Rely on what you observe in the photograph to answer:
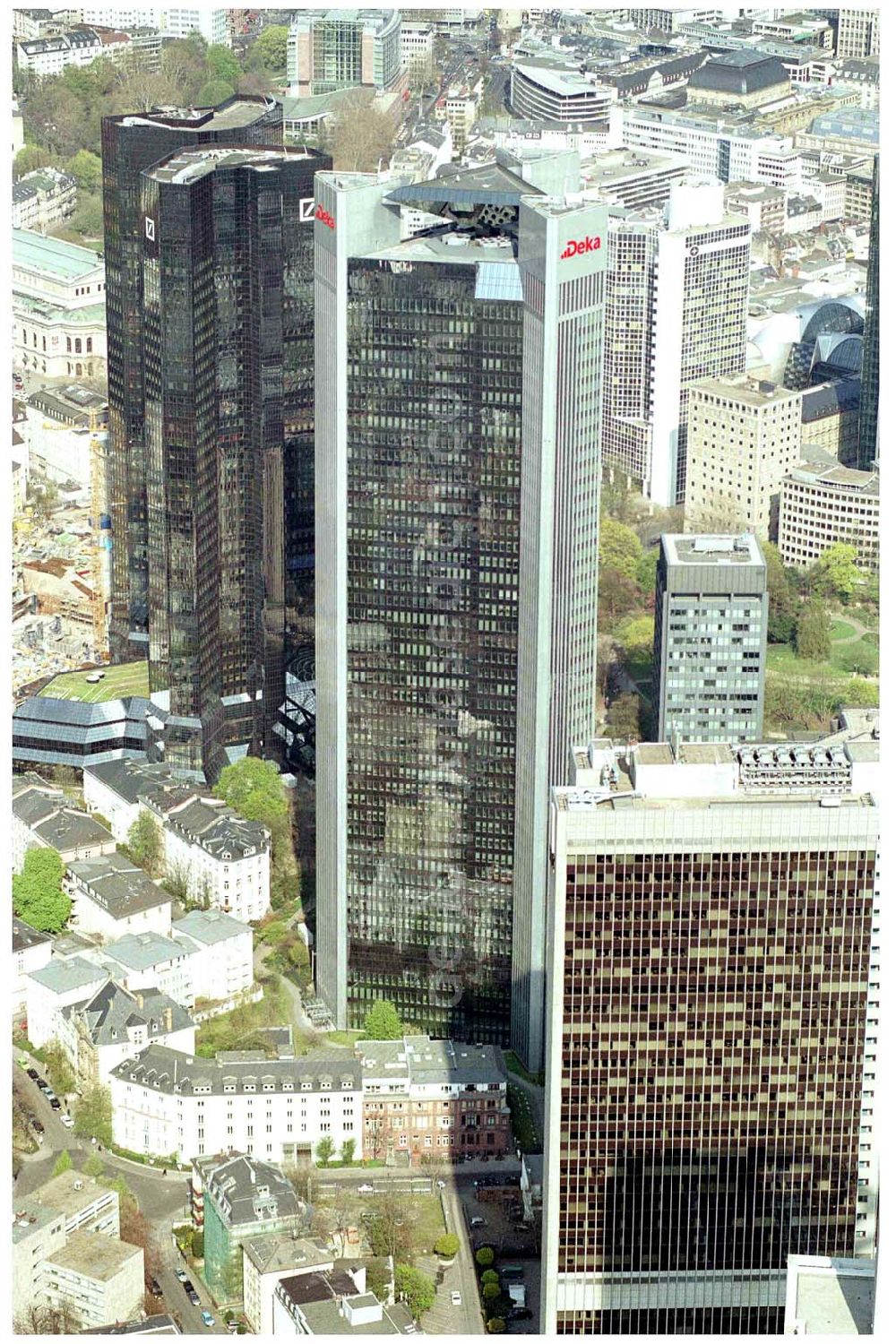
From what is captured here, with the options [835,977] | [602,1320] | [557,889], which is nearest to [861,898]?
[835,977]

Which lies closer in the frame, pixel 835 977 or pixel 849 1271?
pixel 849 1271

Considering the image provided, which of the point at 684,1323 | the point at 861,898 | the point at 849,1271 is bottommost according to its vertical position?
the point at 684,1323

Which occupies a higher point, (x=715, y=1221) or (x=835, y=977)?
(x=835, y=977)

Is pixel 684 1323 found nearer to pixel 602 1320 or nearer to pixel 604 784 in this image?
pixel 602 1320

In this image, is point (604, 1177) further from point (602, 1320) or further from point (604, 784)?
point (604, 784)

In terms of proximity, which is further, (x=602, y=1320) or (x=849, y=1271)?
(x=602, y=1320)

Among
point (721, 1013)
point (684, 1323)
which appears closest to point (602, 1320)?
point (684, 1323)
